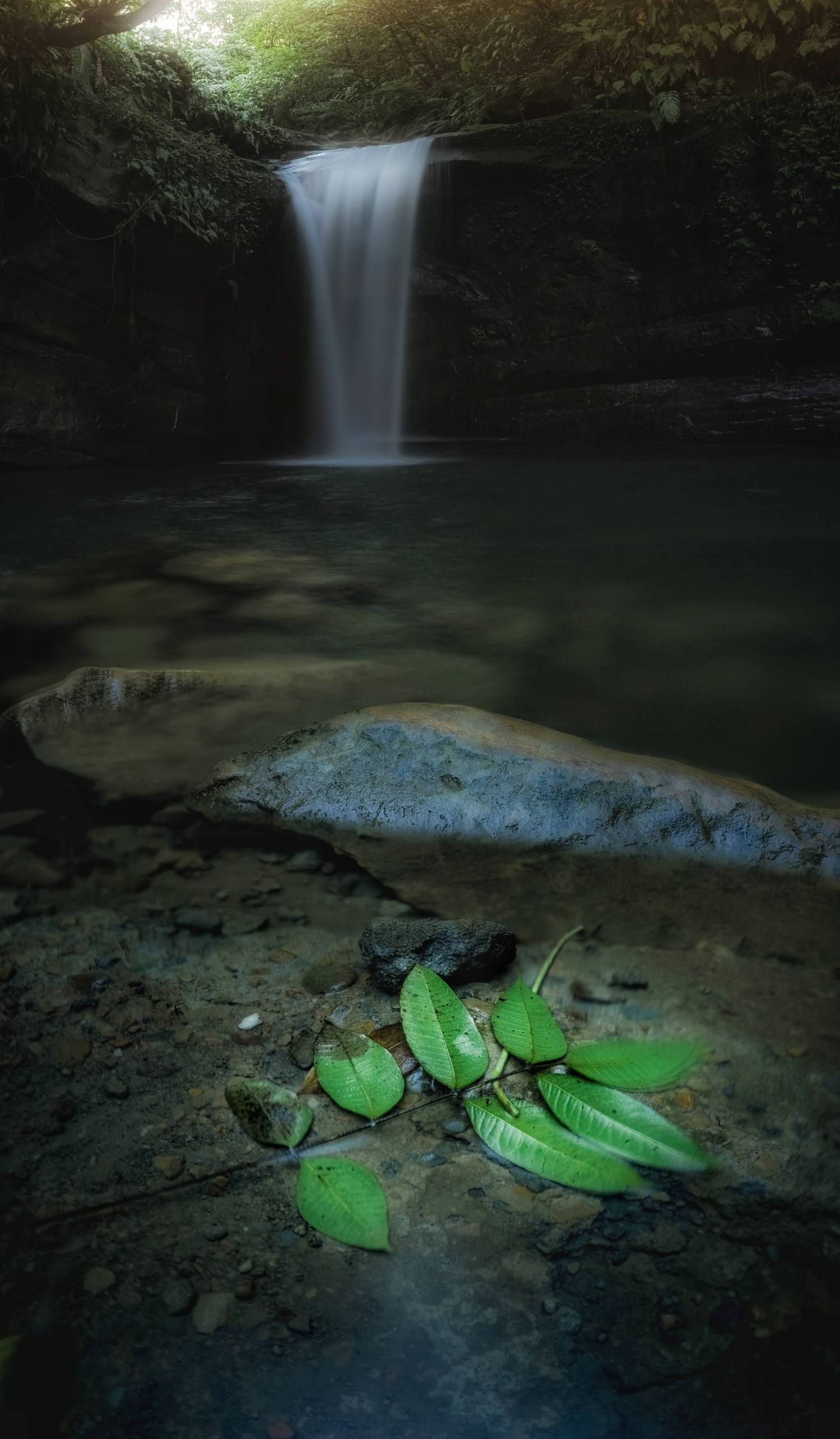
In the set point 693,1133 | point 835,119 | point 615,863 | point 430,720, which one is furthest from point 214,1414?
point 835,119

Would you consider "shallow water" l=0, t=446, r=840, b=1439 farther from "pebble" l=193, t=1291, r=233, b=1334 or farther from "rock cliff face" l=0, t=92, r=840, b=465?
"rock cliff face" l=0, t=92, r=840, b=465

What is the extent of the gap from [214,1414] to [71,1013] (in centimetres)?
82

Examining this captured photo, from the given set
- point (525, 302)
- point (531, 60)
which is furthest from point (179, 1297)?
point (531, 60)

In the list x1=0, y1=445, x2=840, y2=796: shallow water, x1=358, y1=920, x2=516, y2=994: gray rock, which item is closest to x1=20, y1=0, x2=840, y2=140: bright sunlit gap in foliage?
x1=0, y1=445, x2=840, y2=796: shallow water

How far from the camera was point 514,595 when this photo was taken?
198 inches

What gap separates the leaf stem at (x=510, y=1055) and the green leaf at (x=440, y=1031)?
2 cm

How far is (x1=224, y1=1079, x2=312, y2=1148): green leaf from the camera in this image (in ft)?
4.73

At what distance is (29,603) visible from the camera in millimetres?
4840

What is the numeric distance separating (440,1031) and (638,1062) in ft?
1.04

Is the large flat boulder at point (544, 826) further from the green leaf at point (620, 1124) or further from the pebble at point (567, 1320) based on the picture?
the pebble at point (567, 1320)

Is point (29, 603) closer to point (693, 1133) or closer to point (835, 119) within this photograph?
point (693, 1133)

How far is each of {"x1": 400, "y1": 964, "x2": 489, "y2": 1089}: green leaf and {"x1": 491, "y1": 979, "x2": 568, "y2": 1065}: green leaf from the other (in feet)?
0.14

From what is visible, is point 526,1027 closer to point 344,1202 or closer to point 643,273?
point 344,1202

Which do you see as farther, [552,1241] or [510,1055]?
[510,1055]
